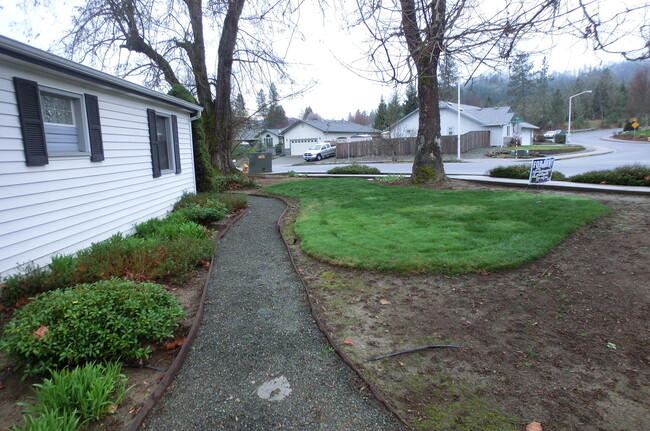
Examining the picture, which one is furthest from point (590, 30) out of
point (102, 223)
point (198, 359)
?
point (102, 223)

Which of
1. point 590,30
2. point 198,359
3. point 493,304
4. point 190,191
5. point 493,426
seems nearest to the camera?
point 493,426

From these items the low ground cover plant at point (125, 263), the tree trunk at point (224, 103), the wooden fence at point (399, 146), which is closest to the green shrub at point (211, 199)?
the low ground cover plant at point (125, 263)

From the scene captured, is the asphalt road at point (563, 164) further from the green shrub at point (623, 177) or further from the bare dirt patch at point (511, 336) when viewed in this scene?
the bare dirt patch at point (511, 336)

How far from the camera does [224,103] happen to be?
15500 mm

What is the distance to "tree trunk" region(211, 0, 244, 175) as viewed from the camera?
14.7 metres

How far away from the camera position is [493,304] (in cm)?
400

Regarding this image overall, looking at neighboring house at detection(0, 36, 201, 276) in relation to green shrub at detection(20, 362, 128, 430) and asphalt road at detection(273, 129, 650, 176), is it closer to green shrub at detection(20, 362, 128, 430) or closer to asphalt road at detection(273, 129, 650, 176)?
green shrub at detection(20, 362, 128, 430)

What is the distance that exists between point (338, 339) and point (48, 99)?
4.92 meters

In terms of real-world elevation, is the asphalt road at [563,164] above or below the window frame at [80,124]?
below

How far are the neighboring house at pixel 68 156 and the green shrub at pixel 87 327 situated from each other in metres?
1.67

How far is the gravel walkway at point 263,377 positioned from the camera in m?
2.39

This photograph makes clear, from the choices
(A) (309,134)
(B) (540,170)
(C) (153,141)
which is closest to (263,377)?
(C) (153,141)

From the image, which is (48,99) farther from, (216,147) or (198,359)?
(216,147)

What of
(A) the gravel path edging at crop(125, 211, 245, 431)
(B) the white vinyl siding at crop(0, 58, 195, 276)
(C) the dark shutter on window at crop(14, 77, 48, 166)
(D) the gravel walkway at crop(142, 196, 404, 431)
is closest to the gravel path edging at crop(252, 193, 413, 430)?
(D) the gravel walkway at crop(142, 196, 404, 431)
